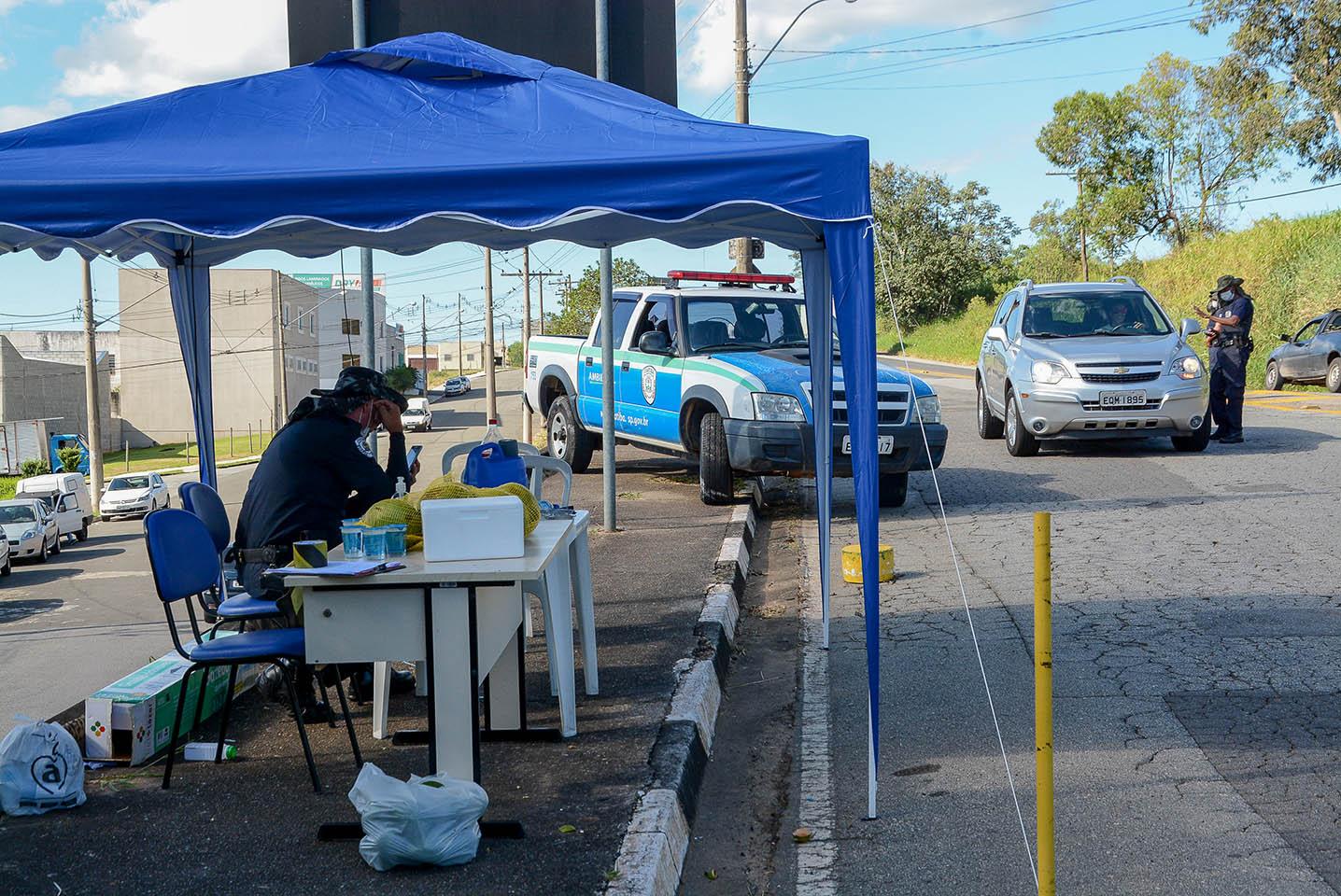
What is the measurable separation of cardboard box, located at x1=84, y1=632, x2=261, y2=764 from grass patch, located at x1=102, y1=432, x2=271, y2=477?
67.3 metres

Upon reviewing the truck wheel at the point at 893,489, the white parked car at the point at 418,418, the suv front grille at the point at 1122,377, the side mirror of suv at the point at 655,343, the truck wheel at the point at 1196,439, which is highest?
the side mirror of suv at the point at 655,343

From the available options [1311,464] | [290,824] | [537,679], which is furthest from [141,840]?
[1311,464]

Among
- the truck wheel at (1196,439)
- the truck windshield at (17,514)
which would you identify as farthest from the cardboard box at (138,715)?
the truck windshield at (17,514)

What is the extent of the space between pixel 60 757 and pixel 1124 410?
11693 mm

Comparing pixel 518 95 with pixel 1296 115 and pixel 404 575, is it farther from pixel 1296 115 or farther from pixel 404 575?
pixel 1296 115

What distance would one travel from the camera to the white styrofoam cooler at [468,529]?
15.5ft

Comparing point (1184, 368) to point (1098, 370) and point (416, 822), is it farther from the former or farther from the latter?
point (416, 822)

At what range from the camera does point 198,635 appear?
17.6 feet

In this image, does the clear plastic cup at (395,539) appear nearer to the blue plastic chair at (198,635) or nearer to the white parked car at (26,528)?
the blue plastic chair at (198,635)

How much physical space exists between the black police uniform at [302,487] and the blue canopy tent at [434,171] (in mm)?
1014

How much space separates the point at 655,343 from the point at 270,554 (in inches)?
271

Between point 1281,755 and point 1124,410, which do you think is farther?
point 1124,410

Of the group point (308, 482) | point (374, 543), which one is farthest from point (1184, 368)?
point (374, 543)

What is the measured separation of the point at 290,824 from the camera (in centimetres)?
460
